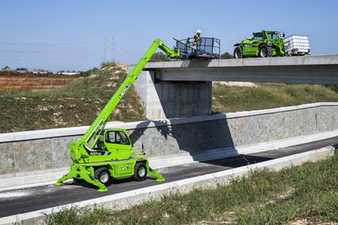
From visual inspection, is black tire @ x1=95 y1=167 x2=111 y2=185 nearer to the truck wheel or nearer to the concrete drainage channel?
the concrete drainage channel

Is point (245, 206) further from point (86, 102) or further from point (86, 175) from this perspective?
point (86, 102)

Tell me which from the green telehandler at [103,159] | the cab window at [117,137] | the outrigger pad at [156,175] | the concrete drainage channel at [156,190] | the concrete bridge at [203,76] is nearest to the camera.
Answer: the concrete drainage channel at [156,190]

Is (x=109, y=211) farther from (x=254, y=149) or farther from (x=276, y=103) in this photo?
(x=276, y=103)

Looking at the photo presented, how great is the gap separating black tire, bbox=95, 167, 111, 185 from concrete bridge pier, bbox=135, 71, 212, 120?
1370 cm

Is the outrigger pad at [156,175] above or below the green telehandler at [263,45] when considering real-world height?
below

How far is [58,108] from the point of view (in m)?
31.0

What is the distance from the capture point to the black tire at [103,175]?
66.8 ft

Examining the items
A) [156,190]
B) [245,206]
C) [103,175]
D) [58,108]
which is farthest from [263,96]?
[245,206]

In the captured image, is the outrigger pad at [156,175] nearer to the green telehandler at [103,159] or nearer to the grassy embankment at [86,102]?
the green telehandler at [103,159]

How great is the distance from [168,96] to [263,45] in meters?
8.33

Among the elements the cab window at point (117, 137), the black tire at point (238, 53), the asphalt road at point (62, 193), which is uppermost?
the black tire at point (238, 53)

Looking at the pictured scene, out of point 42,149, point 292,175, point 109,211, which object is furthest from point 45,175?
point 292,175

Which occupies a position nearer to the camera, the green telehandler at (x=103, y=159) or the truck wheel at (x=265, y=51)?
the green telehandler at (x=103, y=159)

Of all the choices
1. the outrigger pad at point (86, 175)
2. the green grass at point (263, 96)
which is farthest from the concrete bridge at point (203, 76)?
the outrigger pad at point (86, 175)
